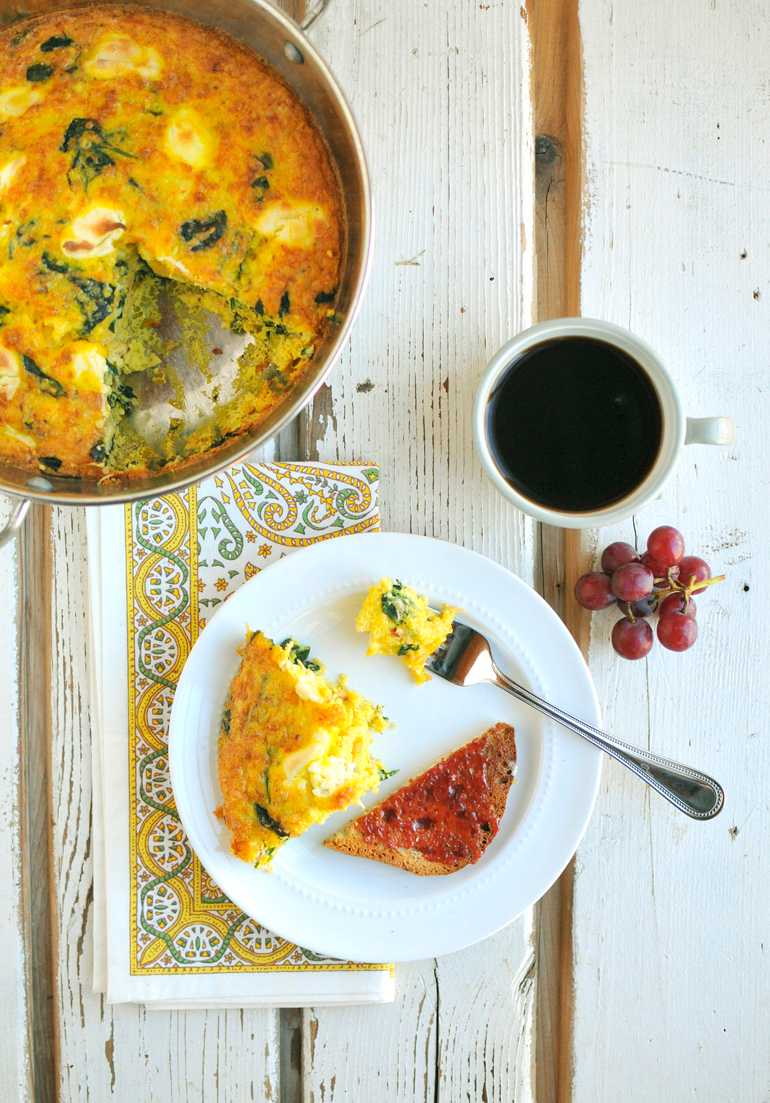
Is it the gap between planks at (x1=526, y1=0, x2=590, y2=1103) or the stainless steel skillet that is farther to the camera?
the gap between planks at (x1=526, y1=0, x2=590, y2=1103)

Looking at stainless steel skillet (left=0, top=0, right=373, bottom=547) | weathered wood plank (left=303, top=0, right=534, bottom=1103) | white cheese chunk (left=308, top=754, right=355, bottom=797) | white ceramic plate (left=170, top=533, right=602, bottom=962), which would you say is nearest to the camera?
stainless steel skillet (left=0, top=0, right=373, bottom=547)

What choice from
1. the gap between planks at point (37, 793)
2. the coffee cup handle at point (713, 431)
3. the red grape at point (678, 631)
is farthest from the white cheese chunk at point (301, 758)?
the coffee cup handle at point (713, 431)

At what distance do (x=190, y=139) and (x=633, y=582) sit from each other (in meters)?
1.14

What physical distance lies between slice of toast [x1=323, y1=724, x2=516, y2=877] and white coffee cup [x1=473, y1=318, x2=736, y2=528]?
1.50 feet

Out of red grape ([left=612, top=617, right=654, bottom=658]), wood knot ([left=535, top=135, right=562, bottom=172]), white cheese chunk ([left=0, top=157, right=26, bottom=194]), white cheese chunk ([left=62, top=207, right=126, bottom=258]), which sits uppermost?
wood knot ([left=535, top=135, right=562, bottom=172])

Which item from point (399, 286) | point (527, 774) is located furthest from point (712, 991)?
point (399, 286)

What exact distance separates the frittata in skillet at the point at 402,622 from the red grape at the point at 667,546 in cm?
42

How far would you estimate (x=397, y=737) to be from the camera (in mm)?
1657

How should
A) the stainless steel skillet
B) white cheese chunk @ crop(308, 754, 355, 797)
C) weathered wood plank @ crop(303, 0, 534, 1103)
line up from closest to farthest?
the stainless steel skillet < white cheese chunk @ crop(308, 754, 355, 797) < weathered wood plank @ crop(303, 0, 534, 1103)

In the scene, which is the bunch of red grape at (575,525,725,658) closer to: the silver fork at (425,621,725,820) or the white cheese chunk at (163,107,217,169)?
the silver fork at (425,621,725,820)

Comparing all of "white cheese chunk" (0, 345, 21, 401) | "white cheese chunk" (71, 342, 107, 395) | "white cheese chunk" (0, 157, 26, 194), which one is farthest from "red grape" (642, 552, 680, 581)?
"white cheese chunk" (0, 157, 26, 194)

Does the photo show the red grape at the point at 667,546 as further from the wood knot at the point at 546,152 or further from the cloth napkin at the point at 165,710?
the wood knot at the point at 546,152

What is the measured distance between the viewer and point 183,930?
1.65m

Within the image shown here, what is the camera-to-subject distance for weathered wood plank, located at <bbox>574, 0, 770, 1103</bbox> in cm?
172
